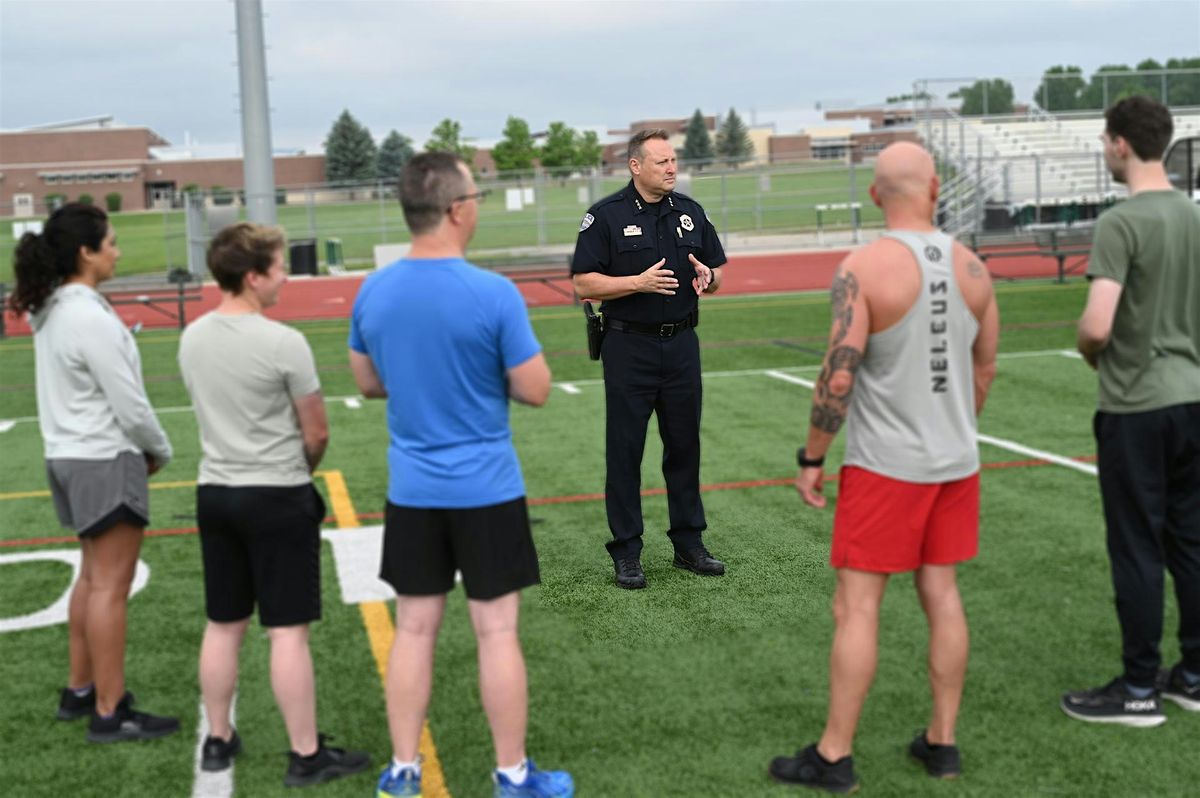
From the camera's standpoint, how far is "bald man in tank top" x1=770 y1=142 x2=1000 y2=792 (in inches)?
93.0

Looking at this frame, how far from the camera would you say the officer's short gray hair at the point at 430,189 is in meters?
2.40

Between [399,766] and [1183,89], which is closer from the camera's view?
[399,766]

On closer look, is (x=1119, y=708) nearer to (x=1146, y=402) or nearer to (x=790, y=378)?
(x=1146, y=402)

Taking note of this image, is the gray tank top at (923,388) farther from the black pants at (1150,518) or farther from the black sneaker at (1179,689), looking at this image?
the black sneaker at (1179,689)

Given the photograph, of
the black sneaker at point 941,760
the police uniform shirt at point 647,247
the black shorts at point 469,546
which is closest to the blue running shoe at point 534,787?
the black shorts at point 469,546

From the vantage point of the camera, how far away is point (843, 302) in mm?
2381

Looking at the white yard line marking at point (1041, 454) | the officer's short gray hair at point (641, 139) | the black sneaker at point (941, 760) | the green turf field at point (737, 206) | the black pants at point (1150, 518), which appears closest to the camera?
the officer's short gray hair at point (641, 139)

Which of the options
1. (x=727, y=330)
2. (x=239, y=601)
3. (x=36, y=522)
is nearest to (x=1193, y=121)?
(x=727, y=330)

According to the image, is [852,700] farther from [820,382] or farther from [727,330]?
[727,330]

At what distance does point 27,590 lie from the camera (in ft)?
29.4

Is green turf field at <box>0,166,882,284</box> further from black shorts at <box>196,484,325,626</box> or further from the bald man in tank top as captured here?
black shorts at <box>196,484,325,626</box>

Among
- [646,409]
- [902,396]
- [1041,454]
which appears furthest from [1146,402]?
[1041,454]

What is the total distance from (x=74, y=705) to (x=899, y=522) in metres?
5.01

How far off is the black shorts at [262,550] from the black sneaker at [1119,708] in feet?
11.8
